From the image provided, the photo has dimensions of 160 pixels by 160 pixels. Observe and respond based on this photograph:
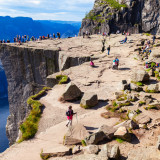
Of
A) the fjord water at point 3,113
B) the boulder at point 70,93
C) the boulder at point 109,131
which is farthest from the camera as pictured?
the fjord water at point 3,113

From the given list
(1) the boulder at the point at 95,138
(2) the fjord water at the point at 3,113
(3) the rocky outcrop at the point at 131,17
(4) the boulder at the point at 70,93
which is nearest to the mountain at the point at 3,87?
(2) the fjord water at the point at 3,113

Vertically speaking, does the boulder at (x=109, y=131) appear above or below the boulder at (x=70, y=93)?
below

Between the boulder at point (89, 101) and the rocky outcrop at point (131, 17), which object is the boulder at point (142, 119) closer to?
the boulder at point (89, 101)

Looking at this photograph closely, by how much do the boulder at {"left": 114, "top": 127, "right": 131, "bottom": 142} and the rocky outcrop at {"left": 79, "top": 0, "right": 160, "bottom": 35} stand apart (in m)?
69.5

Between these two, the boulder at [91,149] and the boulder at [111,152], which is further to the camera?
the boulder at [91,149]

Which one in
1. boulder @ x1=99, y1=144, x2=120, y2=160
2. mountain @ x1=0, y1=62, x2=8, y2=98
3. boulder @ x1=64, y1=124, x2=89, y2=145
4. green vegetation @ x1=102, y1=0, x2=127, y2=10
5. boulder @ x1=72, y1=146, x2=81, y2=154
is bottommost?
mountain @ x1=0, y1=62, x2=8, y2=98

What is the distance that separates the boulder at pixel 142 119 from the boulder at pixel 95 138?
2857mm

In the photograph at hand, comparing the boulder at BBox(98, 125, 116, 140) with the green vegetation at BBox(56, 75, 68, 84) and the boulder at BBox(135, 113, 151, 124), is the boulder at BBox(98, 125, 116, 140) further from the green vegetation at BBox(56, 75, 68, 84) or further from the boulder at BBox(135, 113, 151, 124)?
the green vegetation at BBox(56, 75, 68, 84)

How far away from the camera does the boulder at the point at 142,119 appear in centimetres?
1091

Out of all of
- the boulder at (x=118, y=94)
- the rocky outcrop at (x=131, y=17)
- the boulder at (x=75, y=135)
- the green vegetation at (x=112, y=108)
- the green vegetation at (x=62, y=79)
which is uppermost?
the rocky outcrop at (x=131, y=17)

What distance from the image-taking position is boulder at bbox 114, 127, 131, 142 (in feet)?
30.7

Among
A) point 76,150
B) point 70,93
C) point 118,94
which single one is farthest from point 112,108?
point 76,150

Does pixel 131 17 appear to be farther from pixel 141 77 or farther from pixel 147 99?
pixel 147 99

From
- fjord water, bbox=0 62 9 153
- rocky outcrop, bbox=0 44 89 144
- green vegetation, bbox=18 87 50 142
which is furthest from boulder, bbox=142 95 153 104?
fjord water, bbox=0 62 9 153
